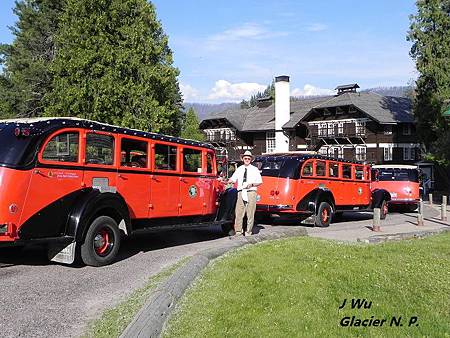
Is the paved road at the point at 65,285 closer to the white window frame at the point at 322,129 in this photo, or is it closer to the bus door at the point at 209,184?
the bus door at the point at 209,184

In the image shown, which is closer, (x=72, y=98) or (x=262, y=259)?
(x=262, y=259)

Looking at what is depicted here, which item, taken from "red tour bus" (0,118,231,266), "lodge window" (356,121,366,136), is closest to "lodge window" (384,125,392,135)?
"lodge window" (356,121,366,136)

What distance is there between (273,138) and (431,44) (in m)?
30.6

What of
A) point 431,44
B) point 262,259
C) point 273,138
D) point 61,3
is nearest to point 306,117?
point 273,138

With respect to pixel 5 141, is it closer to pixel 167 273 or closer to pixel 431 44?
pixel 167 273

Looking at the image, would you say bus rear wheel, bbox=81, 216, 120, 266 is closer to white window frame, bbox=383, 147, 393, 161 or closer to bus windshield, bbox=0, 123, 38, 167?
bus windshield, bbox=0, 123, 38, 167

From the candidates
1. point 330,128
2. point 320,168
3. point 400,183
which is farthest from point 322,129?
point 320,168

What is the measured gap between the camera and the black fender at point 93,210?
28.5ft

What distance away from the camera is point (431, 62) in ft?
150

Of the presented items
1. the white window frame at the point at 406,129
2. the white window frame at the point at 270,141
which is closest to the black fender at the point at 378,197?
the white window frame at the point at 406,129

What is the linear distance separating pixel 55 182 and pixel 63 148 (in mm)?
628

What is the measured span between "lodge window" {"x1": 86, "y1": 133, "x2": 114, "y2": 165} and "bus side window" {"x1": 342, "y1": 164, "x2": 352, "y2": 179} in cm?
1210

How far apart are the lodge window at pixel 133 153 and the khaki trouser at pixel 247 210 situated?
328 cm

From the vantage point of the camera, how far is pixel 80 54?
123 feet
